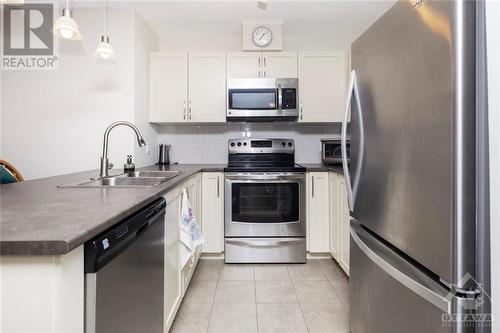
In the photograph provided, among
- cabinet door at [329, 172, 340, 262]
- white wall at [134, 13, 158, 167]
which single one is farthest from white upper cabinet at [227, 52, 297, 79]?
cabinet door at [329, 172, 340, 262]

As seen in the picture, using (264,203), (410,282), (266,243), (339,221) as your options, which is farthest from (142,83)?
(410,282)

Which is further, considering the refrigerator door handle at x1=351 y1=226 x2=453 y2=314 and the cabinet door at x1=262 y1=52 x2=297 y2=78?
the cabinet door at x1=262 y1=52 x2=297 y2=78

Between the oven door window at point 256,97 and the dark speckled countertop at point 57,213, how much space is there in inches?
66.5

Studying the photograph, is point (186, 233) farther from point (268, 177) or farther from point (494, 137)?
point (494, 137)

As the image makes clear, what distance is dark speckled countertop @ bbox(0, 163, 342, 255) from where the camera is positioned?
0.61 metres

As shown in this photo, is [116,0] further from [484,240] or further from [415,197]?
[484,240]

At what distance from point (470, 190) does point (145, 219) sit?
3.57 ft

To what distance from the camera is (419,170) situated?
90 cm

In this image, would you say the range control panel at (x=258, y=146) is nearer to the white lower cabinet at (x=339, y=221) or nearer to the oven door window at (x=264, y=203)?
the oven door window at (x=264, y=203)

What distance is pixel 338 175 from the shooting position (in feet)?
8.17

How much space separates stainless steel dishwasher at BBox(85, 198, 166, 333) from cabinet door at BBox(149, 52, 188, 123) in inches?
73.1

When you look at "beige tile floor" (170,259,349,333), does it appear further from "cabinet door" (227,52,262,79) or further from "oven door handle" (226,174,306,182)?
"cabinet door" (227,52,262,79)

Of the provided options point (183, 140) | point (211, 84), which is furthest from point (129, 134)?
point (211, 84)

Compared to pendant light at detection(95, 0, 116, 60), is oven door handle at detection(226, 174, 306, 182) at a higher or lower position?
lower
